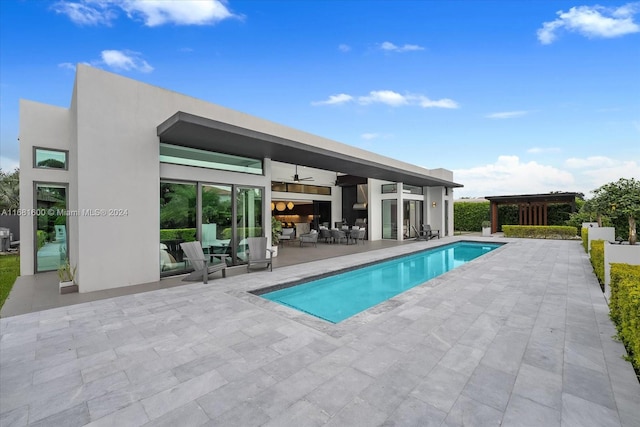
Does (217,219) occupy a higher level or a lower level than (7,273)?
higher

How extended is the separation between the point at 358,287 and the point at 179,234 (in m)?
4.64

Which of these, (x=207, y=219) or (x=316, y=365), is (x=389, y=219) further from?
(x=316, y=365)

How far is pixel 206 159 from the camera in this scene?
7.61m

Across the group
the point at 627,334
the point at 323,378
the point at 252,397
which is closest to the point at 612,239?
the point at 627,334

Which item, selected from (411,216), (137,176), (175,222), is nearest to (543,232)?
(411,216)

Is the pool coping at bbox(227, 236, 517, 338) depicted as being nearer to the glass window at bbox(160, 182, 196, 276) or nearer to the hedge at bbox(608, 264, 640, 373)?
the glass window at bbox(160, 182, 196, 276)

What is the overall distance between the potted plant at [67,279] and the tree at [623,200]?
12070 millimetres

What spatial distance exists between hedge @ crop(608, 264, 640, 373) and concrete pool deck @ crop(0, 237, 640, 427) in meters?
0.17

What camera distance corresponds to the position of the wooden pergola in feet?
60.7

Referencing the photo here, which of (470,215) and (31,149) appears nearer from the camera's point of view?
(31,149)

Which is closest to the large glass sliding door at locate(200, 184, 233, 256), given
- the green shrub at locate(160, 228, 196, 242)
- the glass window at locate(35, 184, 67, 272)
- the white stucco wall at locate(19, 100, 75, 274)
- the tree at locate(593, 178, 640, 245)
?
the green shrub at locate(160, 228, 196, 242)

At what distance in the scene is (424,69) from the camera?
1230 cm

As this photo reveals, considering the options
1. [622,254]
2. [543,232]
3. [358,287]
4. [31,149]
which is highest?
[31,149]

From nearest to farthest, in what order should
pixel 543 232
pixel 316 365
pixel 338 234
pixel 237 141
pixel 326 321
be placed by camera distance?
pixel 316 365, pixel 326 321, pixel 237 141, pixel 338 234, pixel 543 232
